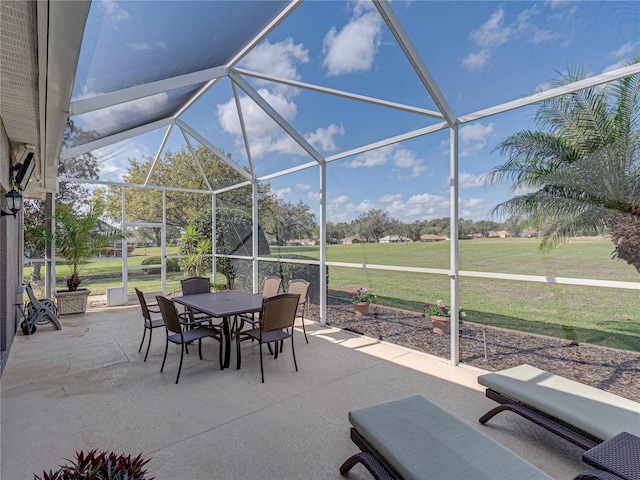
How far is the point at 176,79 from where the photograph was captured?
455 centimetres

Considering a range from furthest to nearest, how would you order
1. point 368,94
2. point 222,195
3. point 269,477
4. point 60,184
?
point 222,195
point 60,184
point 368,94
point 269,477

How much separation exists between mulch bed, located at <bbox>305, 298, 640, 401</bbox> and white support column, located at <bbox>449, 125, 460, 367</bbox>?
243mm

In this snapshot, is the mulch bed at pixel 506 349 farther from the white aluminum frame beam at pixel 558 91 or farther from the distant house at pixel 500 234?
the white aluminum frame beam at pixel 558 91

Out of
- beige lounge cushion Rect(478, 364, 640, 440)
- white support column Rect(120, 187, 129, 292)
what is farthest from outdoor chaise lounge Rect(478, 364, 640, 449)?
white support column Rect(120, 187, 129, 292)

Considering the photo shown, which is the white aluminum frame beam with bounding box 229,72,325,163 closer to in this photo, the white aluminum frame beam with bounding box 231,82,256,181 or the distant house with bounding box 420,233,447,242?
the white aluminum frame beam with bounding box 231,82,256,181

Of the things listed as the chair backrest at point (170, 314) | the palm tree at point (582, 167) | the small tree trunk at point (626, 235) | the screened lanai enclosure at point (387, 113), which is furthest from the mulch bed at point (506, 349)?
the chair backrest at point (170, 314)

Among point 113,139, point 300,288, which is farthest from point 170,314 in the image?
point 113,139

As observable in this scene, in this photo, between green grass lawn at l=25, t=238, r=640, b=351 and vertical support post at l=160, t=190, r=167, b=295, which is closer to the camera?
green grass lawn at l=25, t=238, r=640, b=351

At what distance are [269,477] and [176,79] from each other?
4929 mm

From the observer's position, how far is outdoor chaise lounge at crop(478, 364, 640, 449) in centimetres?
211

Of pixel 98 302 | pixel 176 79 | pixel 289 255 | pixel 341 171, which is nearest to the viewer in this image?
pixel 176 79

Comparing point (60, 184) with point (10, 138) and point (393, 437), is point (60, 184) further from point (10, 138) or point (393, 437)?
point (393, 437)

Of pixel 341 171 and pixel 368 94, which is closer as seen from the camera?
pixel 368 94

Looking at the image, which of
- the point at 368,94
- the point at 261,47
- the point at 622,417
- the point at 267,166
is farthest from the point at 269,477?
the point at 267,166
